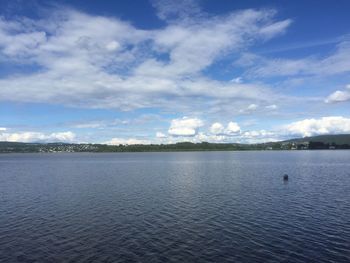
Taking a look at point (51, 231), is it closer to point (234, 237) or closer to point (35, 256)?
point (35, 256)

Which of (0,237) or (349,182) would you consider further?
(349,182)


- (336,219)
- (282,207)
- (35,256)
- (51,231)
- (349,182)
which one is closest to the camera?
(35,256)

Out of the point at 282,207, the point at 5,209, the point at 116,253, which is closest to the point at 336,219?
the point at 282,207

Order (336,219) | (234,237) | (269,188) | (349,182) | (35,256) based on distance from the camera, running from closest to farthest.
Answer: (35,256) → (234,237) → (336,219) → (269,188) → (349,182)

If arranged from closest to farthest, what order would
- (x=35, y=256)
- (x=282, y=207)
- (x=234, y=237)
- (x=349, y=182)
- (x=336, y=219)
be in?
(x=35, y=256), (x=234, y=237), (x=336, y=219), (x=282, y=207), (x=349, y=182)

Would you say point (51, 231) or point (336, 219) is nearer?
point (51, 231)

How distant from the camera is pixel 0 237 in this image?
37531 mm

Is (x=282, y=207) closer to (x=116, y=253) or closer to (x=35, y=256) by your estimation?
(x=116, y=253)

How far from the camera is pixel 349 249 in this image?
1241 inches

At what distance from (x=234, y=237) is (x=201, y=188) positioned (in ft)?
126

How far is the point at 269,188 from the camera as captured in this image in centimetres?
7288

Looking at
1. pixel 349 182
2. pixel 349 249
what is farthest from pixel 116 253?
pixel 349 182

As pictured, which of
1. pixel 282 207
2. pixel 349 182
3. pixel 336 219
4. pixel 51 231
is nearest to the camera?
pixel 51 231

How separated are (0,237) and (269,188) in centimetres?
5394
